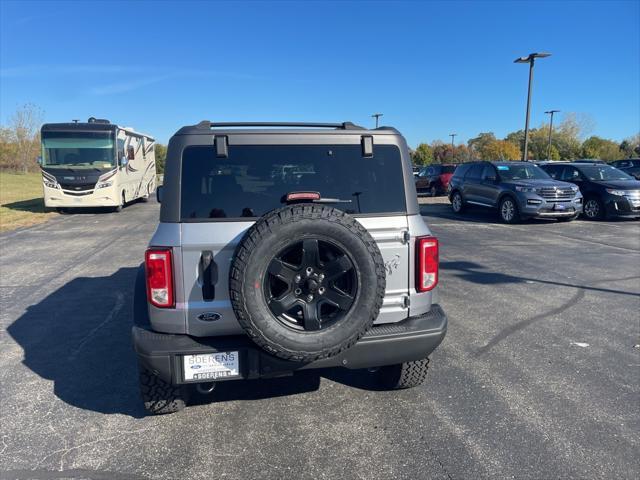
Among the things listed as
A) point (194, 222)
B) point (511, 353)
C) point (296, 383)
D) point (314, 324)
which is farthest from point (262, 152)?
point (511, 353)

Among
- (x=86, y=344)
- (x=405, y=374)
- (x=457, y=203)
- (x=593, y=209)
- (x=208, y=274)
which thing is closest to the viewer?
(x=208, y=274)

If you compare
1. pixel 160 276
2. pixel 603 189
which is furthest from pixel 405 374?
pixel 603 189

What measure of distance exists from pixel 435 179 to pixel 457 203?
7.34 m

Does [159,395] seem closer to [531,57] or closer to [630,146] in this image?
[531,57]

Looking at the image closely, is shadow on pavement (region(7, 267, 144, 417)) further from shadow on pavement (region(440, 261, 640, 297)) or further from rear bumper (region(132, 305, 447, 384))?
shadow on pavement (region(440, 261, 640, 297))

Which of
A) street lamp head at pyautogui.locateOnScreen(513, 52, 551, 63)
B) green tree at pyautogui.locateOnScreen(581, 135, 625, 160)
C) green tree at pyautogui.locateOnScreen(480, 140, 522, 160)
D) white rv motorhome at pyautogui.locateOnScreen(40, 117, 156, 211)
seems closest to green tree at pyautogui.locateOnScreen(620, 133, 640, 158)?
green tree at pyautogui.locateOnScreen(581, 135, 625, 160)

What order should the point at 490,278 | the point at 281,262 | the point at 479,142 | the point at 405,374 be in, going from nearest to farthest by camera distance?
the point at 281,262, the point at 405,374, the point at 490,278, the point at 479,142

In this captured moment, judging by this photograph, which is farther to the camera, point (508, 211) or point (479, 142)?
point (479, 142)

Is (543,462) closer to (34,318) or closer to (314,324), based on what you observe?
(314,324)

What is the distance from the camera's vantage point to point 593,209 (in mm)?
14281

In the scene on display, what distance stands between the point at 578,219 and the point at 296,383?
1357 cm

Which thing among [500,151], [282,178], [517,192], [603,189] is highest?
[500,151]

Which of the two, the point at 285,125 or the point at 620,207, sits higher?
the point at 285,125

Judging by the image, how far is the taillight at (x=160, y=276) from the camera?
114 inches
